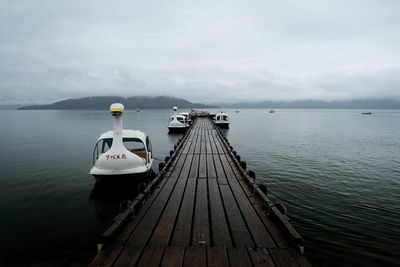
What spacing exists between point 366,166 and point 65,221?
24.9 meters

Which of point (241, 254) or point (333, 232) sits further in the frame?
point (333, 232)

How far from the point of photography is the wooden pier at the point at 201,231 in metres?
4.38

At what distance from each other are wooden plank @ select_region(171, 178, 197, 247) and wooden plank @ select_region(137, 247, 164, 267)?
1.45ft

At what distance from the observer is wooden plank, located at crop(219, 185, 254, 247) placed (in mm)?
5030

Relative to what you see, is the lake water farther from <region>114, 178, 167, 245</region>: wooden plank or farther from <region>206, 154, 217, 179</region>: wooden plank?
<region>206, 154, 217, 179</region>: wooden plank

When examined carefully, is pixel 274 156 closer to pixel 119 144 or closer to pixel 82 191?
pixel 119 144

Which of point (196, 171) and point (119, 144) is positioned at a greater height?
point (119, 144)

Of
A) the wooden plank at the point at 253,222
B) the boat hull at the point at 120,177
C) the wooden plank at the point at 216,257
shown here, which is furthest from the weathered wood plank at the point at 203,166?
the wooden plank at the point at 216,257

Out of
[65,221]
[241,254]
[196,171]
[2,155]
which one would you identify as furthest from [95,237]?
[2,155]

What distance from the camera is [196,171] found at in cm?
1127

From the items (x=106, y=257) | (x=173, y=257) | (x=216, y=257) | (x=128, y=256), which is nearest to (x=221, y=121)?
(x=216, y=257)

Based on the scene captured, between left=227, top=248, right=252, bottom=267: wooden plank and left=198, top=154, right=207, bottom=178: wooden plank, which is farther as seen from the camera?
left=198, top=154, right=207, bottom=178: wooden plank

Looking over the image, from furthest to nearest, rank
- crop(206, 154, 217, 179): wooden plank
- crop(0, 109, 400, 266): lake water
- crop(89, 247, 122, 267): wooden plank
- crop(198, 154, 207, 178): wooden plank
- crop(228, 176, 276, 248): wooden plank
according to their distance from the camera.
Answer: crop(198, 154, 207, 178): wooden plank → crop(206, 154, 217, 179): wooden plank → crop(0, 109, 400, 266): lake water → crop(228, 176, 276, 248): wooden plank → crop(89, 247, 122, 267): wooden plank

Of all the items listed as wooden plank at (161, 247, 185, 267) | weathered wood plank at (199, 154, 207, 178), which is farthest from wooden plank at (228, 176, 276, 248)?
weathered wood plank at (199, 154, 207, 178)
